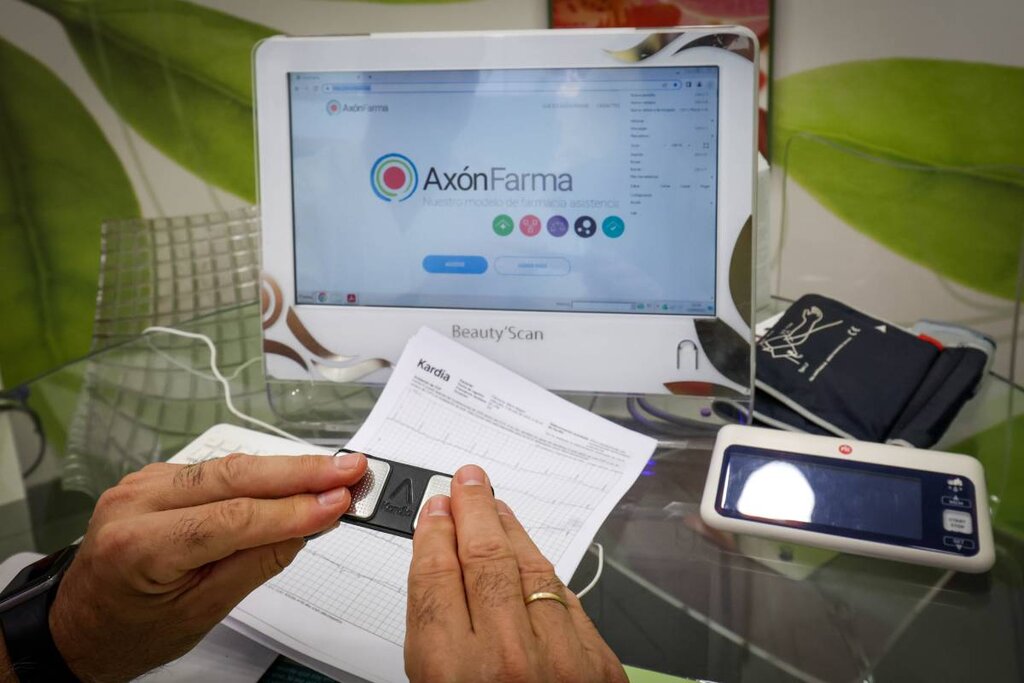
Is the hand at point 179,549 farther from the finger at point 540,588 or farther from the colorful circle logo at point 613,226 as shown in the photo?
the colorful circle logo at point 613,226

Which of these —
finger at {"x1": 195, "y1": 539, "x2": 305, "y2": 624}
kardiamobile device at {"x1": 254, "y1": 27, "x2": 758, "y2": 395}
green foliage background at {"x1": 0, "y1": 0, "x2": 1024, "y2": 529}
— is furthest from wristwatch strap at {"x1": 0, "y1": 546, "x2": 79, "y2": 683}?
green foliage background at {"x1": 0, "y1": 0, "x2": 1024, "y2": 529}

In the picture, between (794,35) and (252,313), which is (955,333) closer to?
(794,35)

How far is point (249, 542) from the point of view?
0.56 m

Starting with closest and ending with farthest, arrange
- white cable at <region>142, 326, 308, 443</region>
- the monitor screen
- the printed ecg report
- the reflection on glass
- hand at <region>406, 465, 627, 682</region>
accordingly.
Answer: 1. hand at <region>406, 465, 627, 682</region>
2. the printed ecg report
3. the reflection on glass
4. the monitor screen
5. white cable at <region>142, 326, 308, 443</region>

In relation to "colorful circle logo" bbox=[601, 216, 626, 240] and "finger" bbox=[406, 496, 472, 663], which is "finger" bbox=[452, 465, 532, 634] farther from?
"colorful circle logo" bbox=[601, 216, 626, 240]

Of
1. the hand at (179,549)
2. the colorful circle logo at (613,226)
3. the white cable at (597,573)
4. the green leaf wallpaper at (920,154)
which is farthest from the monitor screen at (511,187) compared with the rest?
the green leaf wallpaper at (920,154)

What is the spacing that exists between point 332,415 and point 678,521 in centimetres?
49

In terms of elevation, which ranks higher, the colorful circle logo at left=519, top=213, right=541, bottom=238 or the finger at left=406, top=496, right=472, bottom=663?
the colorful circle logo at left=519, top=213, right=541, bottom=238

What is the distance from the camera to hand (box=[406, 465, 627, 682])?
47 cm

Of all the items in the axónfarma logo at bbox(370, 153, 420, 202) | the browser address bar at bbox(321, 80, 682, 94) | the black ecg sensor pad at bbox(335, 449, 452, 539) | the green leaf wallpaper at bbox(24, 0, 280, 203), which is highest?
the green leaf wallpaper at bbox(24, 0, 280, 203)

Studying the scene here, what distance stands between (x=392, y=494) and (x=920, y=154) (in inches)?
64.2

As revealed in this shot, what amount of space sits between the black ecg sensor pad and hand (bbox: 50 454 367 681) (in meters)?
0.02

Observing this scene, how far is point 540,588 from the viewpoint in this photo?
20.4 inches

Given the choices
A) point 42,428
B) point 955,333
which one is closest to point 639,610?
point 955,333
